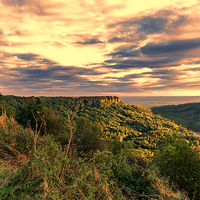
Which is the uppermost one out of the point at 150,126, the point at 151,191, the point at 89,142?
the point at 151,191

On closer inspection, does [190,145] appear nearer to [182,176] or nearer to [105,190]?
[182,176]

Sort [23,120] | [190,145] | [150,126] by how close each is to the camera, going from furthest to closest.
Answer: [150,126], [23,120], [190,145]

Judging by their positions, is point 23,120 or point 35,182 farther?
point 23,120

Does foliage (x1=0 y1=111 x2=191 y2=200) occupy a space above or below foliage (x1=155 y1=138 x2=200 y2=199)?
above

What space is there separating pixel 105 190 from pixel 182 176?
41.7 ft

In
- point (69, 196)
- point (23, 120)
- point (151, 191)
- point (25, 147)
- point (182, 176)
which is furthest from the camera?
point (23, 120)

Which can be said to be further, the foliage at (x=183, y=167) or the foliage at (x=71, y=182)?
the foliage at (x=183, y=167)

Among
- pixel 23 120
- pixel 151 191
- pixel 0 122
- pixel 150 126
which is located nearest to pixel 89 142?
pixel 23 120

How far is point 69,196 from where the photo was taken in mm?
4215

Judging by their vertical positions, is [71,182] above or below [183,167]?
above

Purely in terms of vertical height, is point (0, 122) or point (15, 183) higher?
point (0, 122)

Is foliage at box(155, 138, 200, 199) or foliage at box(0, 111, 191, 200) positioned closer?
foliage at box(0, 111, 191, 200)

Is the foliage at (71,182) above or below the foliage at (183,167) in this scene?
above

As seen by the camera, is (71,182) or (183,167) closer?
(71,182)
